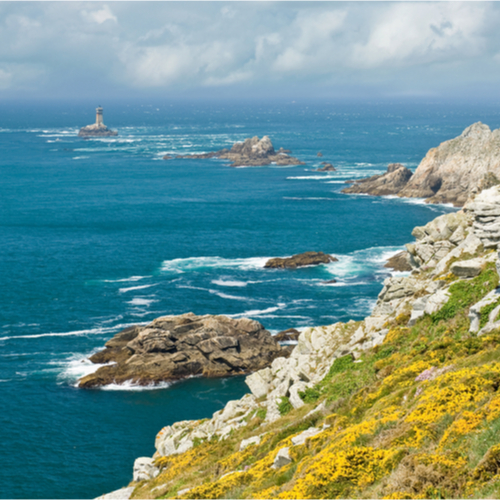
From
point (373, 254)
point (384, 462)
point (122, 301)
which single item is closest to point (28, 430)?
point (122, 301)

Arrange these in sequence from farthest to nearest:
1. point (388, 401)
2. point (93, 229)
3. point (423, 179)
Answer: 1. point (423, 179)
2. point (93, 229)
3. point (388, 401)

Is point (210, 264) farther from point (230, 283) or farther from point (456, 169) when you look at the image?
point (456, 169)

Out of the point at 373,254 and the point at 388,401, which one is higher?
the point at 388,401

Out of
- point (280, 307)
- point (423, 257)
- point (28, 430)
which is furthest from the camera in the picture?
point (280, 307)

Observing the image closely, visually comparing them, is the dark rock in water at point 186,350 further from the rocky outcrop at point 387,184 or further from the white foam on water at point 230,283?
the rocky outcrop at point 387,184

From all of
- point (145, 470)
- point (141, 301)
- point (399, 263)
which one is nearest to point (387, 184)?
point (399, 263)

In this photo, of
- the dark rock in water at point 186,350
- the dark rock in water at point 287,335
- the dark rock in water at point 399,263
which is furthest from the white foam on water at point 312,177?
the dark rock in water at point 186,350

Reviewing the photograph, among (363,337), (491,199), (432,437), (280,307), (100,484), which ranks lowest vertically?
(100,484)

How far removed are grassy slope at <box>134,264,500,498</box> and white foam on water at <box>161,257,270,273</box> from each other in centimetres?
6685

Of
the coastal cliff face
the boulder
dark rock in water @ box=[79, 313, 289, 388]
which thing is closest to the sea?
dark rock in water @ box=[79, 313, 289, 388]

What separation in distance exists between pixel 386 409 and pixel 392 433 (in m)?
3.23

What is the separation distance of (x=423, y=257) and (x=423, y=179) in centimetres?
11763

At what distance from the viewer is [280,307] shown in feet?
283

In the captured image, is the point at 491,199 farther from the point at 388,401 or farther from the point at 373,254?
the point at 373,254
